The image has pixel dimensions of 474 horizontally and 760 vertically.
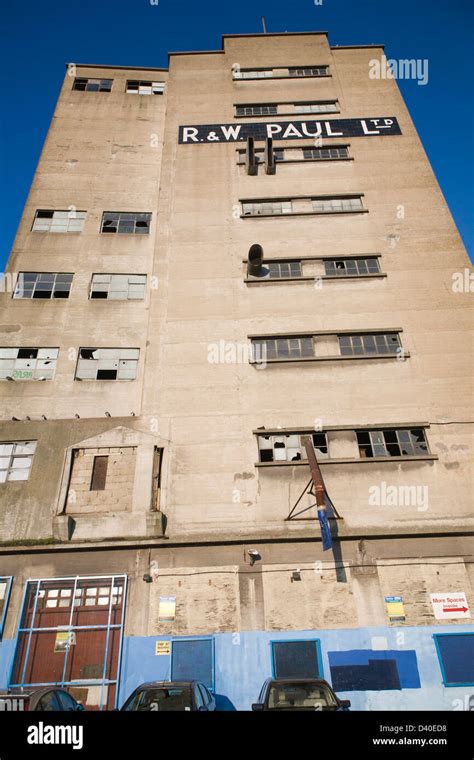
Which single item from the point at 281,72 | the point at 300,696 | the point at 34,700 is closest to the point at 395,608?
the point at 300,696

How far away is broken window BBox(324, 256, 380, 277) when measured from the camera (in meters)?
21.8

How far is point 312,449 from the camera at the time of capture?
54.0ft

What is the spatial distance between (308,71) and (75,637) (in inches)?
1440

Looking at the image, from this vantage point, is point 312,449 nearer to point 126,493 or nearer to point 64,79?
point 126,493

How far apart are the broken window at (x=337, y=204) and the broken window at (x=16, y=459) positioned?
61.9 feet

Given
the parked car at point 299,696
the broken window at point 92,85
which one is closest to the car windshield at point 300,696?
the parked car at point 299,696

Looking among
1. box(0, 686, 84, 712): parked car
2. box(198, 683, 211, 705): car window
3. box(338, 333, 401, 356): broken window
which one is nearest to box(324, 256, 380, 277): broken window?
box(338, 333, 401, 356): broken window

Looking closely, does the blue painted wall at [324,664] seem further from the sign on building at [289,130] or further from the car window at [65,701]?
the sign on building at [289,130]

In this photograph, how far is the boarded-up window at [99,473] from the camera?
16531mm

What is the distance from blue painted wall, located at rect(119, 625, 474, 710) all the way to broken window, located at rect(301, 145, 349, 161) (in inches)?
981

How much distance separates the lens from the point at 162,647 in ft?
45.5

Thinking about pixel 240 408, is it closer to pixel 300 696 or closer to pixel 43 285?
pixel 300 696

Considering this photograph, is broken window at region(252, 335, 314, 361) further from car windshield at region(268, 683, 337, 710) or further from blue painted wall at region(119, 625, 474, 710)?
car windshield at region(268, 683, 337, 710)
